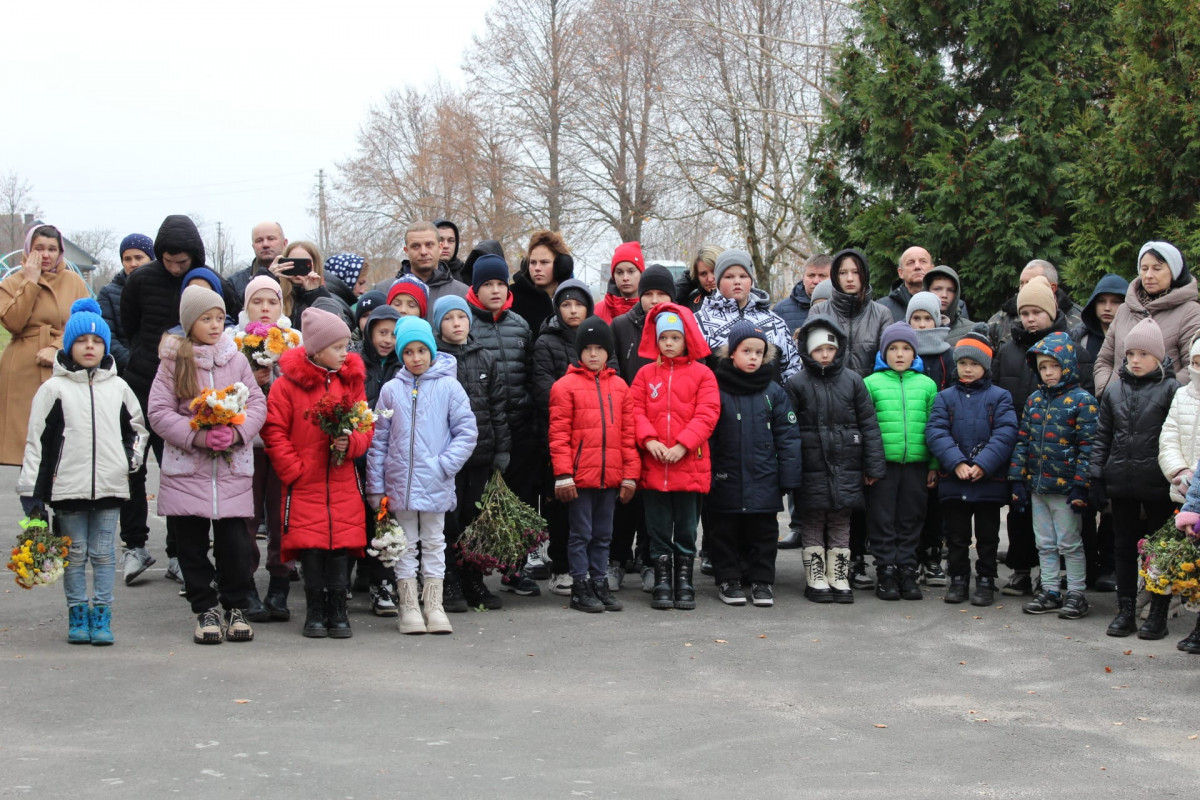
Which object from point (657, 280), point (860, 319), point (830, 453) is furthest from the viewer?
point (860, 319)

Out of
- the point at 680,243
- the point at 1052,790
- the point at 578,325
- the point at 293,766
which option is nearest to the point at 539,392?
the point at 578,325

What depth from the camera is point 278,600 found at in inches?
300

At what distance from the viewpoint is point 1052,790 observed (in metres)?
4.79

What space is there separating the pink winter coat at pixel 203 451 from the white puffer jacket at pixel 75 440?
9.2 inches

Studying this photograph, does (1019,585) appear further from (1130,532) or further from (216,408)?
(216,408)

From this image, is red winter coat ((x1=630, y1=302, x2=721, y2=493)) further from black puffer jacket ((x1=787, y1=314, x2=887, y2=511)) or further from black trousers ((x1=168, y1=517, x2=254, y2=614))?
black trousers ((x1=168, y1=517, x2=254, y2=614))

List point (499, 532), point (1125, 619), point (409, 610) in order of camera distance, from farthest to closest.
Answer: point (499, 532) < point (1125, 619) < point (409, 610)

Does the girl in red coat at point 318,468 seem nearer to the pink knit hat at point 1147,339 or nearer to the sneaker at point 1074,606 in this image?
the sneaker at point 1074,606

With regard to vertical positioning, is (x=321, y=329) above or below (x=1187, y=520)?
above

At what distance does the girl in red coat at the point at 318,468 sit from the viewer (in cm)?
714

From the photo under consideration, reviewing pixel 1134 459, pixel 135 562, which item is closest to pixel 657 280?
pixel 1134 459

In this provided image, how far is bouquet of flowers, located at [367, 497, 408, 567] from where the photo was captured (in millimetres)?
7301

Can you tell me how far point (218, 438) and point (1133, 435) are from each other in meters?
5.61

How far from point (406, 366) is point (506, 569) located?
166 cm
